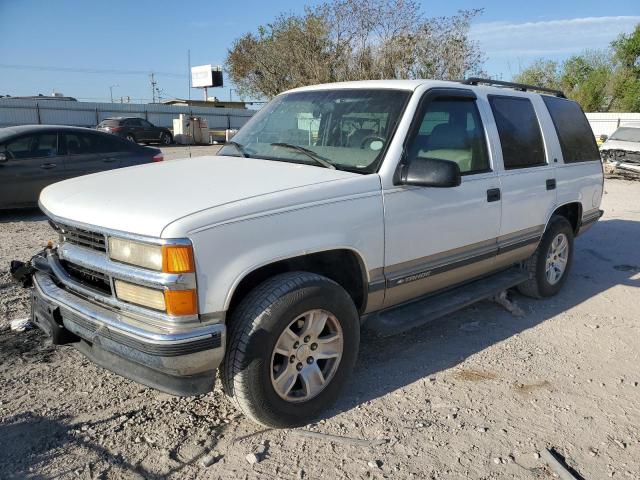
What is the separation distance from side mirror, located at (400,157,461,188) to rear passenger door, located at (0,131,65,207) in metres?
6.89

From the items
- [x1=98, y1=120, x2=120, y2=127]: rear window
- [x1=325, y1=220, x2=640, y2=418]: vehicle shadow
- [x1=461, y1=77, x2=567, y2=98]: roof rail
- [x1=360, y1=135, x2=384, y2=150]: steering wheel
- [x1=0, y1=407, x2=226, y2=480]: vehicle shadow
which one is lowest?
[x1=325, y1=220, x2=640, y2=418]: vehicle shadow

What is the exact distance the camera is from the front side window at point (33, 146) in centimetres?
826

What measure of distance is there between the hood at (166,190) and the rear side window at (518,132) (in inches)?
70.1

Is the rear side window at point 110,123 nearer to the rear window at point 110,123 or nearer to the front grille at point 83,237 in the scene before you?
the rear window at point 110,123

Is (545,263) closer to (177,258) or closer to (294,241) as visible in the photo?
(294,241)

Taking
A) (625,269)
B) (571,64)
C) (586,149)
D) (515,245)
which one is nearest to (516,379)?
(515,245)

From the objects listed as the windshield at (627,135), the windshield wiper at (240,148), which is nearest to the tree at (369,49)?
the windshield at (627,135)

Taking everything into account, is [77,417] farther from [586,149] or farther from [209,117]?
[209,117]

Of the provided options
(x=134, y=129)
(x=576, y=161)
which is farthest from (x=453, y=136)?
(x=134, y=129)

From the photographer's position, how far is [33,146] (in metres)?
8.47

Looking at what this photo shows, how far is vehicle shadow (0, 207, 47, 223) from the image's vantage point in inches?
334

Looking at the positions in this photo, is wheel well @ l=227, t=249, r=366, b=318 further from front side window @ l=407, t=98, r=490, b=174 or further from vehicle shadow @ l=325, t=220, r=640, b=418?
front side window @ l=407, t=98, r=490, b=174

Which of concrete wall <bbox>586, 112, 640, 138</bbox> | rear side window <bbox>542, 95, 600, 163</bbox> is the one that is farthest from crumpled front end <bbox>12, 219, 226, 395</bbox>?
concrete wall <bbox>586, 112, 640, 138</bbox>

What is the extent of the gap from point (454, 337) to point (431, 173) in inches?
69.8
